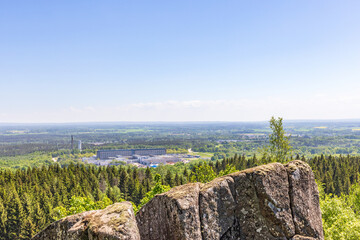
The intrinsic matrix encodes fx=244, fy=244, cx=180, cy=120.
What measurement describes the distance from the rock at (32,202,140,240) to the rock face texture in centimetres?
4

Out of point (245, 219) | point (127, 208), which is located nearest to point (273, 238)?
point (245, 219)

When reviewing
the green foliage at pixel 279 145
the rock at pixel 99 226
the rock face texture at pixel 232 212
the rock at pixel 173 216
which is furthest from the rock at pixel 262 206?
the green foliage at pixel 279 145

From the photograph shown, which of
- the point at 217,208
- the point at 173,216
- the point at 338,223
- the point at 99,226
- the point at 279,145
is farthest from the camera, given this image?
the point at 279,145

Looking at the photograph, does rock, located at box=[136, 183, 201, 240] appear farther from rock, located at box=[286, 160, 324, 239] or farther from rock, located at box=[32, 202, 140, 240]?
rock, located at box=[286, 160, 324, 239]

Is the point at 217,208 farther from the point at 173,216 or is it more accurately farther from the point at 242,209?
the point at 173,216

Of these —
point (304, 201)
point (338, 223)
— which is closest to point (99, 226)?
point (304, 201)

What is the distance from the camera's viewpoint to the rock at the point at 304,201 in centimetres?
1053

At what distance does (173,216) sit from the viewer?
975 cm

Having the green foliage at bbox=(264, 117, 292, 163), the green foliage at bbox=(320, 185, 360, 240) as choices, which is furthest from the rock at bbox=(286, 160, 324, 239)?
the green foliage at bbox=(264, 117, 292, 163)

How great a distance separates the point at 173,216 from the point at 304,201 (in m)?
5.88

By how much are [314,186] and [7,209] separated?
5860 cm

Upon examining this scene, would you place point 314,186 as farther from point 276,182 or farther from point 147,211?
point 147,211

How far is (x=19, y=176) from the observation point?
7294 centimetres

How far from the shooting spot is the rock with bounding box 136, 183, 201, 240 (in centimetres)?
958
